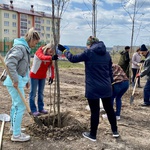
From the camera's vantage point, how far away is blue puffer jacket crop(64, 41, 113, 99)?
13.0ft

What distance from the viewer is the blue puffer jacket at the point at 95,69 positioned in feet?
13.0

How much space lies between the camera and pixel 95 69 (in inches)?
157

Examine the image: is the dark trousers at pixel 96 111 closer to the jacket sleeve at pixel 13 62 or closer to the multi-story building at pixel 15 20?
the jacket sleeve at pixel 13 62

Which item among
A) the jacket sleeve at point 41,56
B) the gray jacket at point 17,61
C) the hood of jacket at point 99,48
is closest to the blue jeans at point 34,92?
the jacket sleeve at point 41,56

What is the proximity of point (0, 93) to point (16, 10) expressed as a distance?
59688 millimetres

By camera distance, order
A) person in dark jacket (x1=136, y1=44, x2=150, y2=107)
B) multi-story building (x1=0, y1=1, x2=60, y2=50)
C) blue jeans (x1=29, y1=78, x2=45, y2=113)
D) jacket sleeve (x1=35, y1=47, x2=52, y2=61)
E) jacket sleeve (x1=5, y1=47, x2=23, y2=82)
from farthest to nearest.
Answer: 1. multi-story building (x1=0, y1=1, x2=60, y2=50)
2. person in dark jacket (x1=136, y1=44, x2=150, y2=107)
3. blue jeans (x1=29, y1=78, x2=45, y2=113)
4. jacket sleeve (x1=35, y1=47, x2=52, y2=61)
5. jacket sleeve (x1=5, y1=47, x2=23, y2=82)

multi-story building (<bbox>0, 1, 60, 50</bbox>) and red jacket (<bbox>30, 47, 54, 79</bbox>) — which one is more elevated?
multi-story building (<bbox>0, 1, 60, 50</bbox>)

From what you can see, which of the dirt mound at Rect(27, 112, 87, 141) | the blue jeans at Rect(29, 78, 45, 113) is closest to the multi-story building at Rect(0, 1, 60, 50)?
the blue jeans at Rect(29, 78, 45, 113)

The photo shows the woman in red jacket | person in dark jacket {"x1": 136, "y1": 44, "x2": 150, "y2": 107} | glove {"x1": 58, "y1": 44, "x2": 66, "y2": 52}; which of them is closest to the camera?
glove {"x1": 58, "y1": 44, "x2": 66, "y2": 52}

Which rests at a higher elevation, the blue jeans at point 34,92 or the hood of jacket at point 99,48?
the hood of jacket at point 99,48

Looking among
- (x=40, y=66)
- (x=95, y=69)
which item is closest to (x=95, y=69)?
(x=95, y=69)

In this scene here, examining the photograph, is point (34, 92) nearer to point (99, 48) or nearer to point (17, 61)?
point (17, 61)

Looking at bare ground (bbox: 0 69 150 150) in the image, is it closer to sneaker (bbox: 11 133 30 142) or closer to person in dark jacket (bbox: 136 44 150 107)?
sneaker (bbox: 11 133 30 142)

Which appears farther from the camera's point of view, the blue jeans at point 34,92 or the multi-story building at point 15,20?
the multi-story building at point 15,20
